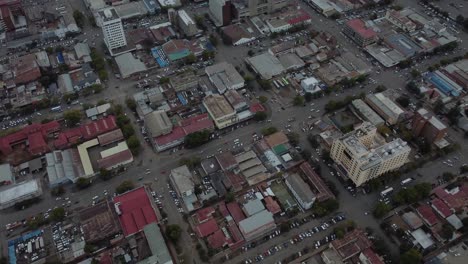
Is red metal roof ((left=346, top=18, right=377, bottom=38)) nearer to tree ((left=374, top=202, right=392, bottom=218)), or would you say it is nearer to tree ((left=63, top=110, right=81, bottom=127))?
tree ((left=374, top=202, right=392, bottom=218))

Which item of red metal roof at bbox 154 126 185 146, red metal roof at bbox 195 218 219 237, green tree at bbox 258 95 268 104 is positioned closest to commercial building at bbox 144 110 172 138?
red metal roof at bbox 154 126 185 146

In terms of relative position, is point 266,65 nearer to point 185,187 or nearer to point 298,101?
point 298,101

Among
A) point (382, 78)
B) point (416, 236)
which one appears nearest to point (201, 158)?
point (416, 236)

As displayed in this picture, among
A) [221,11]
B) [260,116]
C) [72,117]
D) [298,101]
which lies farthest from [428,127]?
[72,117]

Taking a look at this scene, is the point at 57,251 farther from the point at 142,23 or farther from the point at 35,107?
the point at 142,23

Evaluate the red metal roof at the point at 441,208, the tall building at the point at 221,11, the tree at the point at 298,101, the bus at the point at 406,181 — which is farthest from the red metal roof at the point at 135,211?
the tall building at the point at 221,11
